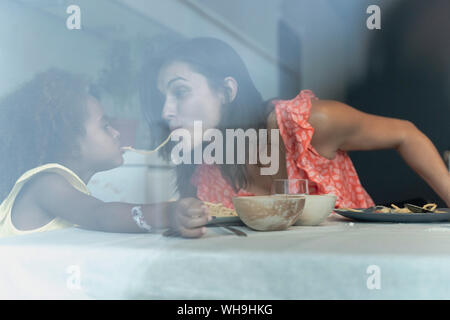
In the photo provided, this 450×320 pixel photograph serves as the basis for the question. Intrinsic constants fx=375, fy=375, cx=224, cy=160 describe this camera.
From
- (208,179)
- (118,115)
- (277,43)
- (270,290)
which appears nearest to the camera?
(270,290)

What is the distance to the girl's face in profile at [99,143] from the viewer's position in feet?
1.75

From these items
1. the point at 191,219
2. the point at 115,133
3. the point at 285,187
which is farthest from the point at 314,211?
the point at 115,133

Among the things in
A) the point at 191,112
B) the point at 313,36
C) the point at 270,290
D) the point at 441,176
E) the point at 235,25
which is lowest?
the point at 270,290

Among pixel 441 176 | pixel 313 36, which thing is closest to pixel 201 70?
pixel 441 176

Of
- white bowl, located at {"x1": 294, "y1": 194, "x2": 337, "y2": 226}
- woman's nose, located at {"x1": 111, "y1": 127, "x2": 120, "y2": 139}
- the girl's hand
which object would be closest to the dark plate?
white bowl, located at {"x1": 294, "y1": 194, "x2": 337, "y2": 226}

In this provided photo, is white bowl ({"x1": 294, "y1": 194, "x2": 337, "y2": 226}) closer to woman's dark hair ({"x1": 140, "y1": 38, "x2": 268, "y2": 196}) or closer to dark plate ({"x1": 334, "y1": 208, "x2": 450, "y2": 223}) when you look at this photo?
dark plate ({"x1": 334, "y1": 208, "x2": 450, "y2": 223})

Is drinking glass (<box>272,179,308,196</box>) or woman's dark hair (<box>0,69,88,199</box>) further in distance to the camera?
woman's dark hair (<box>0,69,88,199</box>)

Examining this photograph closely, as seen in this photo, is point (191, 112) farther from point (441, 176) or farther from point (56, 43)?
point (441, 176)

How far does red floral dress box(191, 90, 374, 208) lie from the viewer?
703 millimetres

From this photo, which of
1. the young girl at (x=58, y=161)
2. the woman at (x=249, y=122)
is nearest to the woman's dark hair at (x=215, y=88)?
the woman at (x=249, y=122)

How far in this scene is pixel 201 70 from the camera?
2.28ft

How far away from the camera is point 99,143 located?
55 centimetres

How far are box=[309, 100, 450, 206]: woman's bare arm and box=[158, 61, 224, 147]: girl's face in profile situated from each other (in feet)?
0.64

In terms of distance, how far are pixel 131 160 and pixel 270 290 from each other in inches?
15.4
